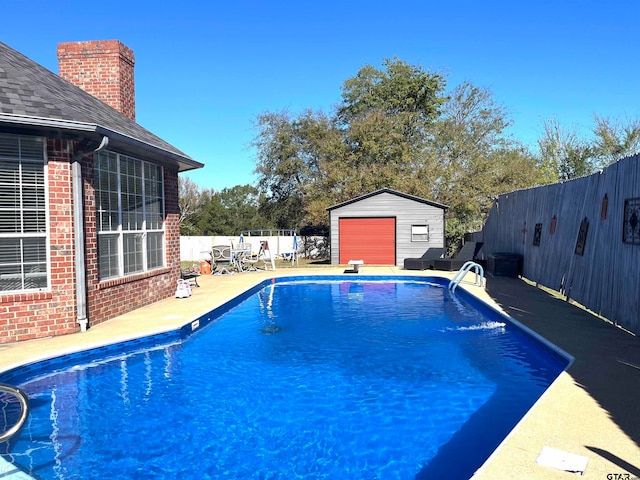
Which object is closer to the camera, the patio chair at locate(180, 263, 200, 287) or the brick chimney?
the brick chimney

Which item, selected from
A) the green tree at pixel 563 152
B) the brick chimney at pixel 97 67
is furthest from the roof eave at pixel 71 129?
the green tree at pixel 563 152

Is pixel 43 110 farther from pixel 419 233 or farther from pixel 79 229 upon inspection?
pixel 419 233

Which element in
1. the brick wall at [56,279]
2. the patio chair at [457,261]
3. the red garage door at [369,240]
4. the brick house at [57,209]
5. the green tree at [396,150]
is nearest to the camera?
the brick house at [57,209]

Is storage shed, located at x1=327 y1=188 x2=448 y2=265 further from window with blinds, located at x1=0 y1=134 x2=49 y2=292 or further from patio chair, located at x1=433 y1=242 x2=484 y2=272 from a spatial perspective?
window with blinds, located at x1=0 y1=134 x2=49 y2=292

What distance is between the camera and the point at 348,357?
7.36 meters

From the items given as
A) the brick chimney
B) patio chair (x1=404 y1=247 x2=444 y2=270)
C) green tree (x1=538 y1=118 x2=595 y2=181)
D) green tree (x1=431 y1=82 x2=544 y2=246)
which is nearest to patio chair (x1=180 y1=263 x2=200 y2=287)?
the brick chimney

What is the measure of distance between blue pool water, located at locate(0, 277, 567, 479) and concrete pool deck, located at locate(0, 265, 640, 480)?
1.32 ft

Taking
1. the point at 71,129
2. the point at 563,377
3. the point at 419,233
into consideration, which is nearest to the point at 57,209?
the point at 71,129

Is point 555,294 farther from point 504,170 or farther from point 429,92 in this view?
point 429,92

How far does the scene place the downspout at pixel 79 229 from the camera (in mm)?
7824

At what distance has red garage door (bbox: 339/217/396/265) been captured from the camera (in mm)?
21569

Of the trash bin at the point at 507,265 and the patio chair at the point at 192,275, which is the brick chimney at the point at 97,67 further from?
the trash bin at the point at 507,265

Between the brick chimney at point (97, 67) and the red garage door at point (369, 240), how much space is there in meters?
11.7

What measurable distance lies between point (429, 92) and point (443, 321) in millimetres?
30105
